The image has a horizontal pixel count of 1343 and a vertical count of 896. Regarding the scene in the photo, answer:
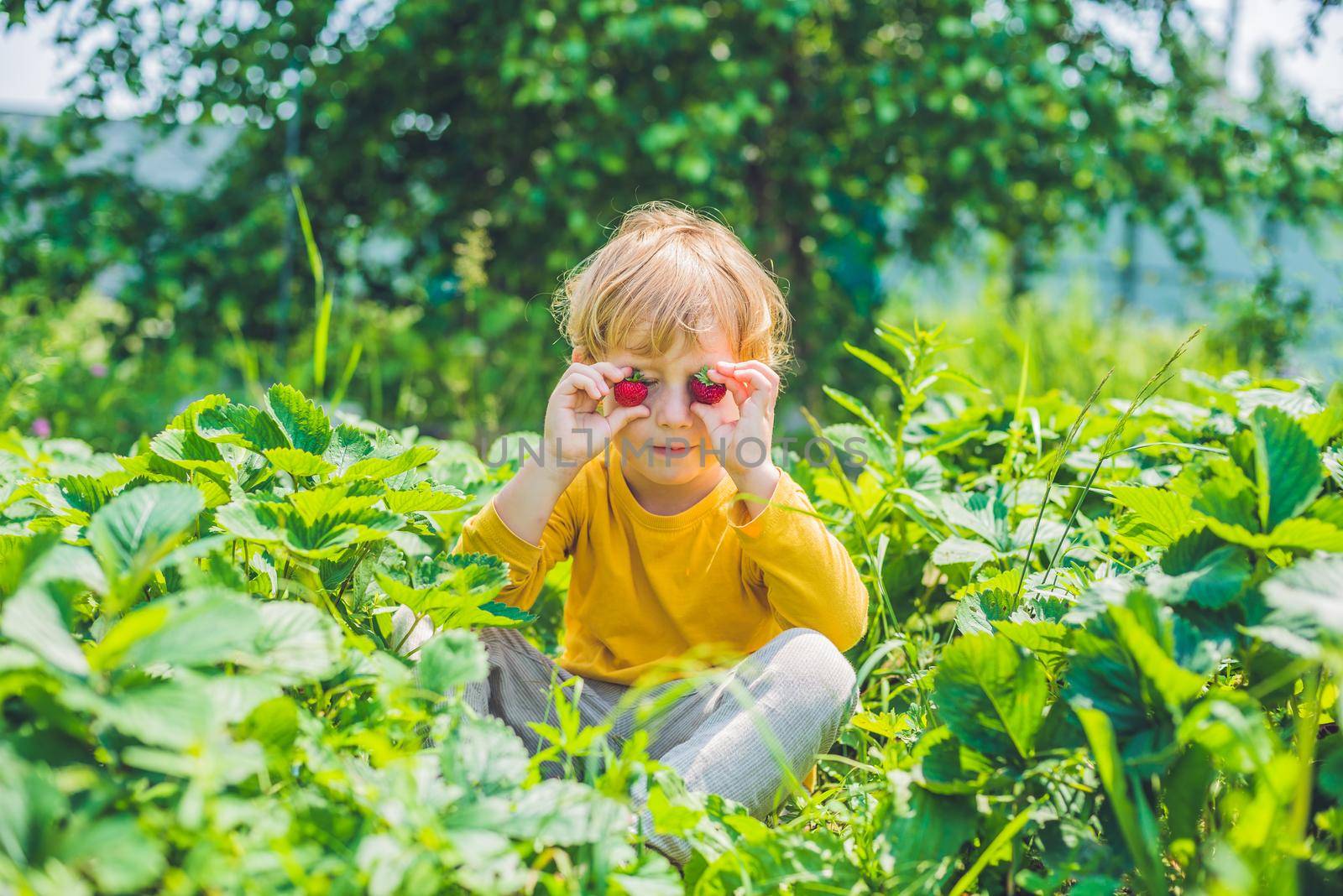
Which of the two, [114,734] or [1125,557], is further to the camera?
[1125,557]

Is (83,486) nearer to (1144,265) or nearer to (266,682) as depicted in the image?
(266,682)

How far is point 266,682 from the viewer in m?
0.79

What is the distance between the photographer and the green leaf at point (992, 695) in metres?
0.91

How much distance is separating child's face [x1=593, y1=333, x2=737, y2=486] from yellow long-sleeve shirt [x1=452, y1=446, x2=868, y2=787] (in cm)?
8

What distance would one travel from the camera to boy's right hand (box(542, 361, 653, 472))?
1377 mm

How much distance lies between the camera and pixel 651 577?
4.82 ft

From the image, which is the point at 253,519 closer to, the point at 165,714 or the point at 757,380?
the point at 165,714

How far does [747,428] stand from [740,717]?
391 millimetres

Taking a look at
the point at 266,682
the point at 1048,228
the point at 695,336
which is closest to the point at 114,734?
the point at 266,682

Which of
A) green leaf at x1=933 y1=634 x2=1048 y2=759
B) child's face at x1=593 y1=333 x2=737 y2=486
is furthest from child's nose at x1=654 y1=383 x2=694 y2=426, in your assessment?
green leaf at x1=933 y1=634 x2=1048 y2=759

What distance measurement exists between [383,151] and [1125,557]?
3.04m

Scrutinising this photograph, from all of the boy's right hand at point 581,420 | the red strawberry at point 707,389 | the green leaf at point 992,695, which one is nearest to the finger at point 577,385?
the boy's right hand at point 581,420

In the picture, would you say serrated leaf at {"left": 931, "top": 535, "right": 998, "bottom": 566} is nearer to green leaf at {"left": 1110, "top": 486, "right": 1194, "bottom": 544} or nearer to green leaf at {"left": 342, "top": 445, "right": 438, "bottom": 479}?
green leaf at {"left": 1110, "top": 486, "right": 1194, "bottom": 544}

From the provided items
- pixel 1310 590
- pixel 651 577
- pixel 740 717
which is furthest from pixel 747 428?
pixel 1310 590
